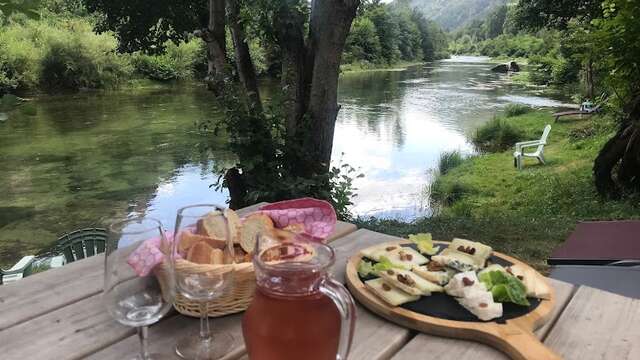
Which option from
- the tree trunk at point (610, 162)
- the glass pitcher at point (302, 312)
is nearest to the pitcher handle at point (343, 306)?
the glass pitcher at point (302, 312)

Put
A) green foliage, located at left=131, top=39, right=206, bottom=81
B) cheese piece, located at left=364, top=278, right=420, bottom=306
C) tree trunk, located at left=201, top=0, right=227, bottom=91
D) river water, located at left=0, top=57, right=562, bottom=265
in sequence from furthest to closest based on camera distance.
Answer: green foliage, located at left=131, top=39, right=206, bottom=81
river water, located at left=0, top=57, right=562, bottom=265
tree trunk, located at left=201, top=0, right=227, bottom=91
cheese piece, located at left=364, top=278, right=420, bottom=306

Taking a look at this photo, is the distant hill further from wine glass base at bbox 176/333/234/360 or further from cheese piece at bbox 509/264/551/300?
wine glass base at bbox 176/333/234/360

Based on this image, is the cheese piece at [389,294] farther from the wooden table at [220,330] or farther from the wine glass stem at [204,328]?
the wine glass stem at [204,328]

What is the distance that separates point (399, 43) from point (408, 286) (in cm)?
4671

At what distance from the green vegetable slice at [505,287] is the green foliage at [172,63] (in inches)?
833

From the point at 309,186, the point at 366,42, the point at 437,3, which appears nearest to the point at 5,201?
the point at 309,186

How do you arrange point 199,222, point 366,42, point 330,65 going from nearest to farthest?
point 199,222 → point 330,65 → point 366,42

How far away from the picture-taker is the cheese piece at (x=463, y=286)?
112cm

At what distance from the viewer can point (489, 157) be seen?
10.4 meters

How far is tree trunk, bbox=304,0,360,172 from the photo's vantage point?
3.81m

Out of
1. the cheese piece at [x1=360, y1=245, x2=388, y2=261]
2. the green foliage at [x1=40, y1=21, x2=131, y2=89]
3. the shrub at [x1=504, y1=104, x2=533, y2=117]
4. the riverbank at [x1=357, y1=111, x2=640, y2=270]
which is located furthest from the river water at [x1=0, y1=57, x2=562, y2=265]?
the cheese piece at [x1=360, y1=245, x2=388, y2=261]

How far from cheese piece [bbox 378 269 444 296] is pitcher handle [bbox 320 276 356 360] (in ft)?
1.29

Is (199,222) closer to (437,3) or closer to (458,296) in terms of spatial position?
(458,296)

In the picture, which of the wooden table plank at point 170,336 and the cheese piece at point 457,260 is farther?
→ the cheese piece at point 457,260
